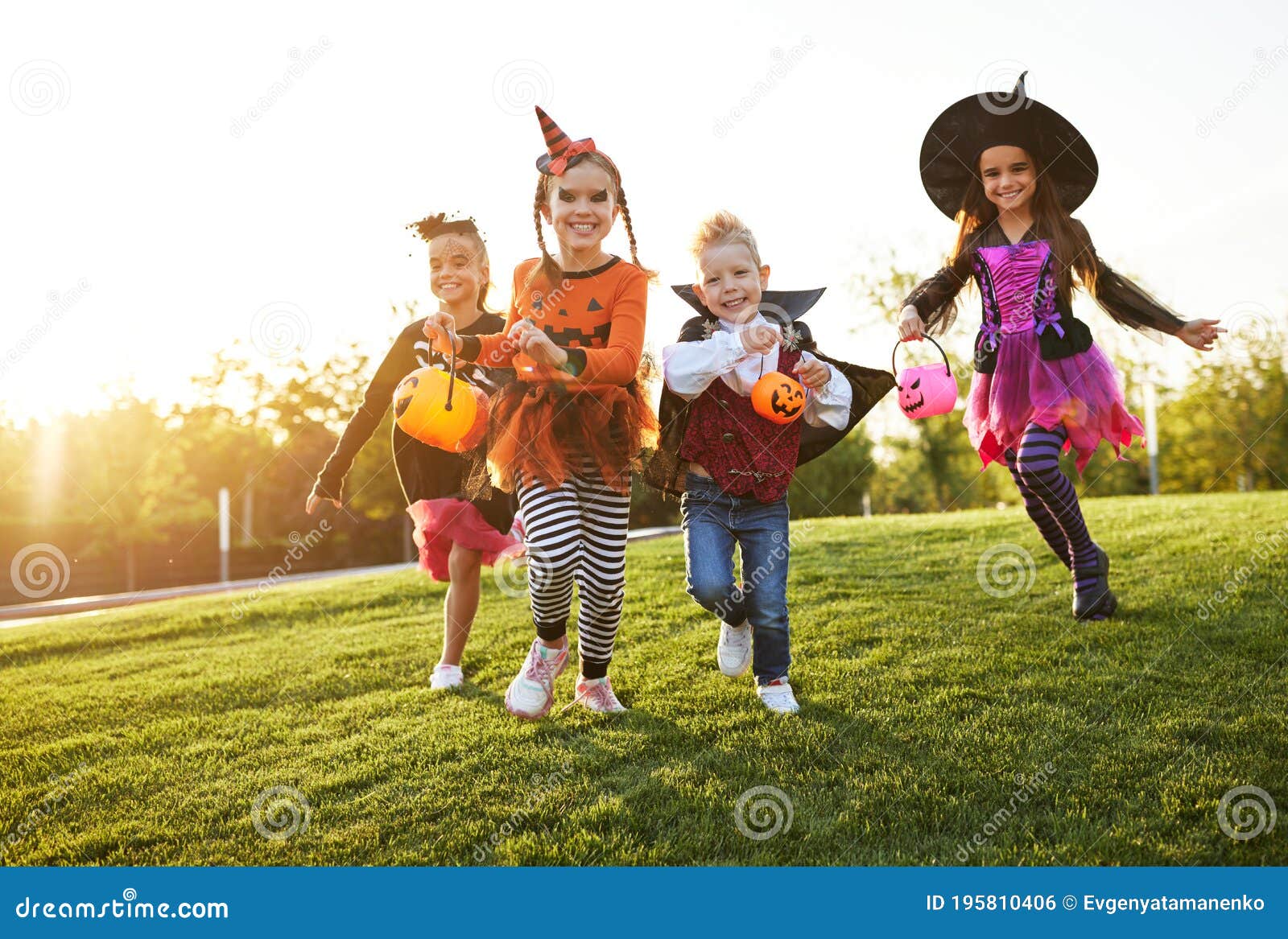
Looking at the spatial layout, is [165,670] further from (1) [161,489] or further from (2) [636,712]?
(1) [161,489]

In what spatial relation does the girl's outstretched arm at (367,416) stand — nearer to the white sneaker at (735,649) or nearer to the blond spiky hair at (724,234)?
the blond spiky hair at (724,234)

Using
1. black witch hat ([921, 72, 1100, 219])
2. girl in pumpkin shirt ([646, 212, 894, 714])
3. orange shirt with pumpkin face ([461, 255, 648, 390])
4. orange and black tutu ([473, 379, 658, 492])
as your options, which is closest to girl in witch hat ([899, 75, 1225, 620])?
black witch hat ([921, 72, 1100, 219])

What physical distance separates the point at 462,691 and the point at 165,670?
265cm

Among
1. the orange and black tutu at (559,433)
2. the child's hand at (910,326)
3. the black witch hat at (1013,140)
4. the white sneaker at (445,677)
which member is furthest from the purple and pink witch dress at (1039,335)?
the white sneaker at (445,677)

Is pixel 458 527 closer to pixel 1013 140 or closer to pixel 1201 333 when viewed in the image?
pixel 1013 140

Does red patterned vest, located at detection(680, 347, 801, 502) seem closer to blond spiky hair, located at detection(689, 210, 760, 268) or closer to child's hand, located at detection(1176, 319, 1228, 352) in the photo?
blond spiky hair, located at detection(689, 210, 760, 268)

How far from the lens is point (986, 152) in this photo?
16.0 ft

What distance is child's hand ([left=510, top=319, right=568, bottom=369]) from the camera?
3.52m

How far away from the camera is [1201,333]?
4379 mm

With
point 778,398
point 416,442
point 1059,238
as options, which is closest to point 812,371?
point 778,398

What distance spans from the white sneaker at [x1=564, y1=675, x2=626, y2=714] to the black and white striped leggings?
16 centimetres

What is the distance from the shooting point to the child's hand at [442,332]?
3.76 m

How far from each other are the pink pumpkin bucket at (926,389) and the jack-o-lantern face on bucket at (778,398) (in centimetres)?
55

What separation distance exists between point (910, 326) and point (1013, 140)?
1.11 meters
